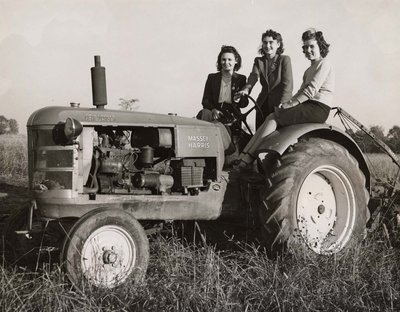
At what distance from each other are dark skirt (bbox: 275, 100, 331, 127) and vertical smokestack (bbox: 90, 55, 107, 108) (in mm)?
1733

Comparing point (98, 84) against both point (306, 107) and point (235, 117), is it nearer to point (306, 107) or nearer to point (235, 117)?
point (235, 117)

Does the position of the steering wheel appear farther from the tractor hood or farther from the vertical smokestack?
the vertical smokestack

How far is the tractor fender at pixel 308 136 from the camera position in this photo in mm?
5387

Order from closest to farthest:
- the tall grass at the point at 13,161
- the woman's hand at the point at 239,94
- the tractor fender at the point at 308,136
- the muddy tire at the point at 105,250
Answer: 1. the muddy tire at the point at 105,250
2. the tractor fender at the point at 308,136
3. the woman's hand at the point at 239,94
4. the tall grass at the point at 13,161

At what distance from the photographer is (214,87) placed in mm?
6793

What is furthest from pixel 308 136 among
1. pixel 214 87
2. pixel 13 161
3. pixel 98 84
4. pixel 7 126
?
pixel 7 126

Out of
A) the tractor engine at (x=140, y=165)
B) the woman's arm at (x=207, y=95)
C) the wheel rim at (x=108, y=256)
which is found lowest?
the wheel rim at (x=108, y=256)

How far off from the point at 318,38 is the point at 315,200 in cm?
168

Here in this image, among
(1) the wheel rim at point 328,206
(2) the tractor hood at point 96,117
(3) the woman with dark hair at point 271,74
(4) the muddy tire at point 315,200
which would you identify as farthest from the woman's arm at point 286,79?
(2) the tractor hood at point 96,117

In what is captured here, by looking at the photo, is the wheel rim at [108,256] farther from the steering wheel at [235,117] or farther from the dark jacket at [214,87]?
the dark jacket at [214,87]

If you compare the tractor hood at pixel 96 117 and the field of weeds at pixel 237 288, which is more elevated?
the tractor hood at pixel 96 117

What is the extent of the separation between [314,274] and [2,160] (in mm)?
9380

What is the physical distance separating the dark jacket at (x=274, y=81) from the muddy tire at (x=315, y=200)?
115 cm

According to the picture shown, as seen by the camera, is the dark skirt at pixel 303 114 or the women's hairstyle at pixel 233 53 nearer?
the dark skirt at pixel 303 114
